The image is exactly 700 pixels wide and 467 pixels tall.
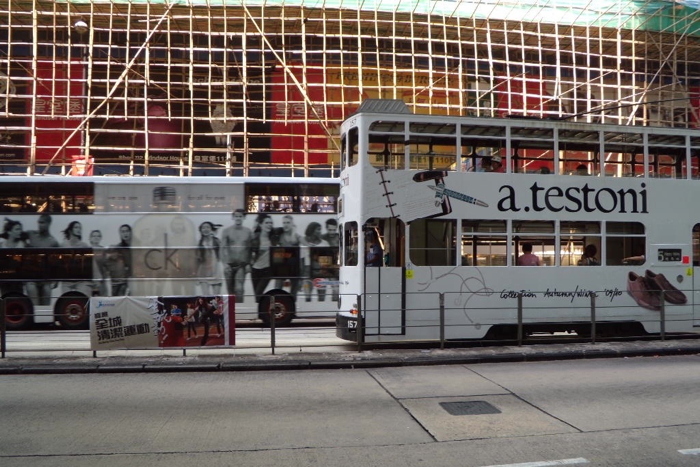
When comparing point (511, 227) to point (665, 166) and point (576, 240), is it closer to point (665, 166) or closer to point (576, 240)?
point (576, 240)

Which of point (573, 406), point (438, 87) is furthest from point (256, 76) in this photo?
point (573, 406)

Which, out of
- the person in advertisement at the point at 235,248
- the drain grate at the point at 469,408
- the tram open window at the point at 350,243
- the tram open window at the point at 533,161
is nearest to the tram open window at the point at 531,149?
the tram open window at the point at 533,161

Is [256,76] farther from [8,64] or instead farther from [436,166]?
[436,166]

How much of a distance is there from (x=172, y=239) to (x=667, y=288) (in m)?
11.5

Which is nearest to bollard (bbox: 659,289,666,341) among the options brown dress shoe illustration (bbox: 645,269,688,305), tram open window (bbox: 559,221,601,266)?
brown dress shoe illustration (bbox: 645,269,688,305)

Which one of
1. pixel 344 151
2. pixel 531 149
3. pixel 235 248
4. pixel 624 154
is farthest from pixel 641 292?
pixel 235 248

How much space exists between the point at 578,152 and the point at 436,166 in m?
3.08

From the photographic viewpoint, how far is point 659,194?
12672 millimetres

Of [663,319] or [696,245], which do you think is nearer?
[663,319]

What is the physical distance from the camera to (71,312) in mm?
15570

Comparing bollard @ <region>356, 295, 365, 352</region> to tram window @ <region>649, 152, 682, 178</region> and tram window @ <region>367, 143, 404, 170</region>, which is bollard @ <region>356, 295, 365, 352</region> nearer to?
tram window @ <region>367, 143, 404, 170</region>

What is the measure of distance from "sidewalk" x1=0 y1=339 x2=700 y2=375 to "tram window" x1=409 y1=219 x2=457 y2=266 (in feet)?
5.41

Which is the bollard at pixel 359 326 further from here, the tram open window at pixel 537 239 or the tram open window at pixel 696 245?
the tram open window at pixel 696 245

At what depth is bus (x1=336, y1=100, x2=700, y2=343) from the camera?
37.7ft
